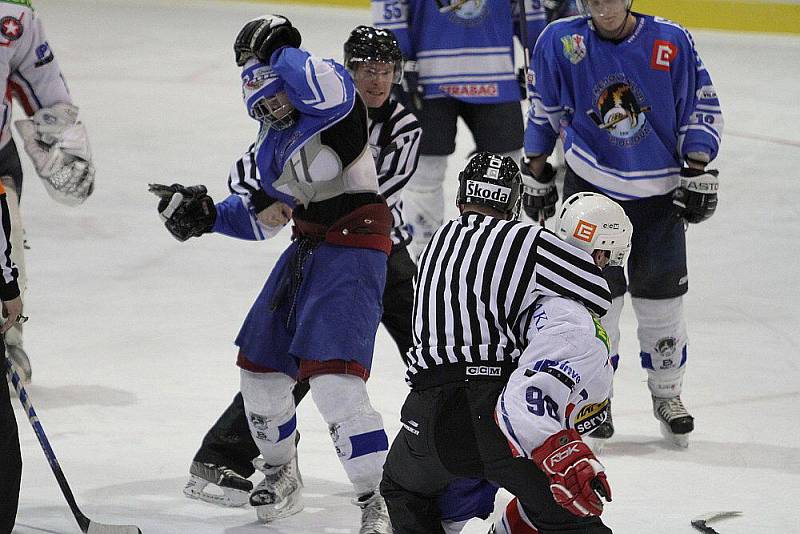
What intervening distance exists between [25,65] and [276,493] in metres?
1.42

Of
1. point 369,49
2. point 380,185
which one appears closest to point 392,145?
point 380,185

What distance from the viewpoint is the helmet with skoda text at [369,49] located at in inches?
136

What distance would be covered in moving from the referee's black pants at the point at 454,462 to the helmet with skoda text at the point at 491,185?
341 mm

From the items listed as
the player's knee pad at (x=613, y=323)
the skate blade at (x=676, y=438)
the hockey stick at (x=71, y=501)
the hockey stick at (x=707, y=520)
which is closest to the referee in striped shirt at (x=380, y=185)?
the hockey stick at (x=71, y=501)

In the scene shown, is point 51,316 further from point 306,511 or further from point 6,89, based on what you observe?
point 306,511

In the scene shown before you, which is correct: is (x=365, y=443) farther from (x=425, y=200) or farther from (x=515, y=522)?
(x=425, y=200)

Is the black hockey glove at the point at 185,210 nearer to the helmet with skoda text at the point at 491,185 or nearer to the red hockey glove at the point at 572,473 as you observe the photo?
the helmet with skoda text at the point at 491,185

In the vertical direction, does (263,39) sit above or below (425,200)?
above

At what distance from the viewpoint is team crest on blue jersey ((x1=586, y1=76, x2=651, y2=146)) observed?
370 centimetres

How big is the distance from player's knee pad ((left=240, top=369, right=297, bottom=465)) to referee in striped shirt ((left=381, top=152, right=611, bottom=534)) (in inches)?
24.0

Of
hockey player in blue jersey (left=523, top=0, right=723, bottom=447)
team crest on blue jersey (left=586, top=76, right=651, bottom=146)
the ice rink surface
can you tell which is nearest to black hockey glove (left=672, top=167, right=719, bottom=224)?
hockey player in blue jersey (left=523, top=0, right=723, bottom=447)

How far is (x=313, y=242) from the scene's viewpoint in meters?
3.17

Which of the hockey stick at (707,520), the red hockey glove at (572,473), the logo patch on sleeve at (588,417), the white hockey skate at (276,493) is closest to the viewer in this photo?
the red hockey glove at (572,473)

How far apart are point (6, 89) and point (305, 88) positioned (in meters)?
1.29
